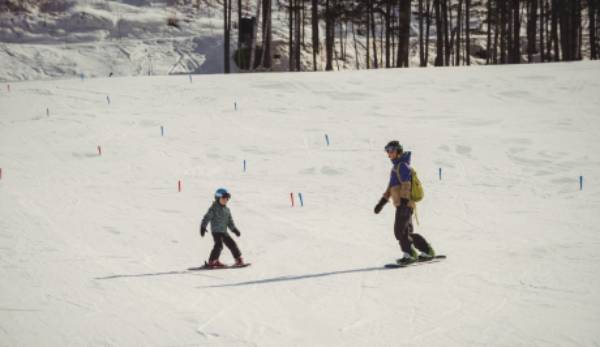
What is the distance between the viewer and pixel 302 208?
14508 mm

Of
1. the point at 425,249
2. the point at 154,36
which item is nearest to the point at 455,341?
the point at 425,249

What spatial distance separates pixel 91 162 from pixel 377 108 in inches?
402

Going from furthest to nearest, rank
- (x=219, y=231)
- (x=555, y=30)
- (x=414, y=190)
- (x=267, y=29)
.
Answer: (x=555, y=30), (x=267, y=29), (x=219, y=231), (x=414, y=190)

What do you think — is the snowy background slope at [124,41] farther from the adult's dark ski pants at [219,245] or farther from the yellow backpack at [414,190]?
the yellow backpack at [414,190]

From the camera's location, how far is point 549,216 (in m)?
13.5

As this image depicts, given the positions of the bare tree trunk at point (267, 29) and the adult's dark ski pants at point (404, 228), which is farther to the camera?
the bare tree trunk at point (267, 29)

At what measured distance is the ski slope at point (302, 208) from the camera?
7.10 metres

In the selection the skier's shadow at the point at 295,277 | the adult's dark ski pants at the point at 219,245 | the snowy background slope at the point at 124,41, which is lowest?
the skier's shadow at the point at 295,277

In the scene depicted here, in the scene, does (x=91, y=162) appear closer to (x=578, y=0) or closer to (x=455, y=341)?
(x=455, y=341)

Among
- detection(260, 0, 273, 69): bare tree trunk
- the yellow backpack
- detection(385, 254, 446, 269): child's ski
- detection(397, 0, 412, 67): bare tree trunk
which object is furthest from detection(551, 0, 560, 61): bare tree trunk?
the yellow backpack

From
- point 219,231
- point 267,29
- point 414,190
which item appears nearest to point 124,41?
point 267,29

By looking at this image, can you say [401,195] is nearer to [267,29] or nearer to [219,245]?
[219,245]

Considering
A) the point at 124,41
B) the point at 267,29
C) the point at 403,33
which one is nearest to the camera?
the point at 403,33

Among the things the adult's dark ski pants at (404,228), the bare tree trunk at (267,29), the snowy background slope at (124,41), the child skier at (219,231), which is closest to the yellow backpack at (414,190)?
the adult's dark ski pants at (404,228)
